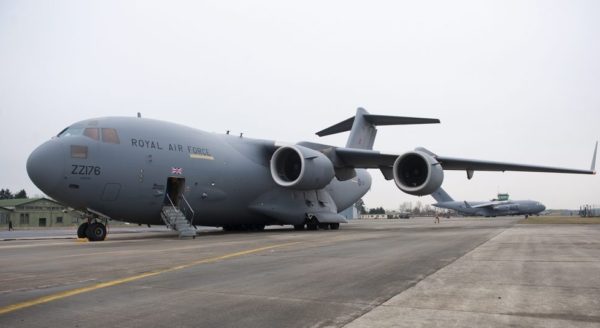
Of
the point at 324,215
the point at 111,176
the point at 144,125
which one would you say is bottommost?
the point at 324,215

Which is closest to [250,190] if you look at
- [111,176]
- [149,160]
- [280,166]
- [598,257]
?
[280,166]

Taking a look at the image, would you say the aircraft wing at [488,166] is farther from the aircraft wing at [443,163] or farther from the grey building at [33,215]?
the grey building at [33,215]

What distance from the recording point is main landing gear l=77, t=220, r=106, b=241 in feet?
50.3

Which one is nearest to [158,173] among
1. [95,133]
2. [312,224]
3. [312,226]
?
[95,133]

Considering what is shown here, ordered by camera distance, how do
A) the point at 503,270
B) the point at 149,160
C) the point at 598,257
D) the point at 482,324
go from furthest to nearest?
the point at 149,160 → the point at 598,257 → the point at 503,270 → the point at 482,324

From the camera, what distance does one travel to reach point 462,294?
16.4 ft

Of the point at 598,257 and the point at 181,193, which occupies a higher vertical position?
the point at 181,193

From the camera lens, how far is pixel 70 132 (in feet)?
50.1

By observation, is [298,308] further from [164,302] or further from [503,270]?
[503,270]

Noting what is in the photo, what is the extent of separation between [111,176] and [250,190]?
6.55m

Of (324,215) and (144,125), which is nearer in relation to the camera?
(144,125)

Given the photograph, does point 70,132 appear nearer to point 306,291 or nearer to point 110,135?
point 110,135

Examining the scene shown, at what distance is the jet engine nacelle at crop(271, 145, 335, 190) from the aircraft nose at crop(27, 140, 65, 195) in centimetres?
856

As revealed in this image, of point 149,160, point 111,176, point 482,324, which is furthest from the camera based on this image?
point 149,160
